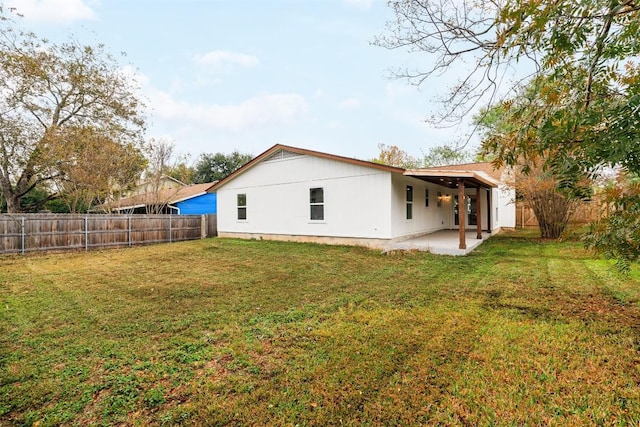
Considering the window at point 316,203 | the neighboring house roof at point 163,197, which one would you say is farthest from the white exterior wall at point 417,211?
the neighboring house roof at point 163,197

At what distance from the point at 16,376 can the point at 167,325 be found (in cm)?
137

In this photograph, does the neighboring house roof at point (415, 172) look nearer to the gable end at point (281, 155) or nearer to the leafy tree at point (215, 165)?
the gable end at point (281, 155)

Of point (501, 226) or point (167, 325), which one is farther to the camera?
point (501, 226)

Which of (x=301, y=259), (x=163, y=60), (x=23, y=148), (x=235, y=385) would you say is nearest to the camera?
(x=235, y=385)

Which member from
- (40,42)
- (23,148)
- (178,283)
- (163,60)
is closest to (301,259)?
(178,283)

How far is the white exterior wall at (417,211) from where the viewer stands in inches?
404

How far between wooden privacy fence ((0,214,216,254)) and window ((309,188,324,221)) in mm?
6991

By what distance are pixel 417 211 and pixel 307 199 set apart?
167 inches

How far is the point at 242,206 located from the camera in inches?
559

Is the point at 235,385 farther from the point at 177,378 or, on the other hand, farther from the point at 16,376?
the point at 16,376

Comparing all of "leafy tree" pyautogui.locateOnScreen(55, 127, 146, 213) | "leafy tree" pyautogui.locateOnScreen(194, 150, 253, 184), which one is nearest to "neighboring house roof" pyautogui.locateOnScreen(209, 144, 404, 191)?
"leafy tree" pyautogui.locateOnScreen(55, 127, 146, 213)

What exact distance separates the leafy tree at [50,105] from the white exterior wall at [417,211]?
1432 cm

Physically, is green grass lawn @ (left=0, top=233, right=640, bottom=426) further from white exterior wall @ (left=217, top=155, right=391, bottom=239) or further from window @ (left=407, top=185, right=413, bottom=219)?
window @ (left=407, top=185, right=413, bottom=219)

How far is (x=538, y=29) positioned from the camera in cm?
233
